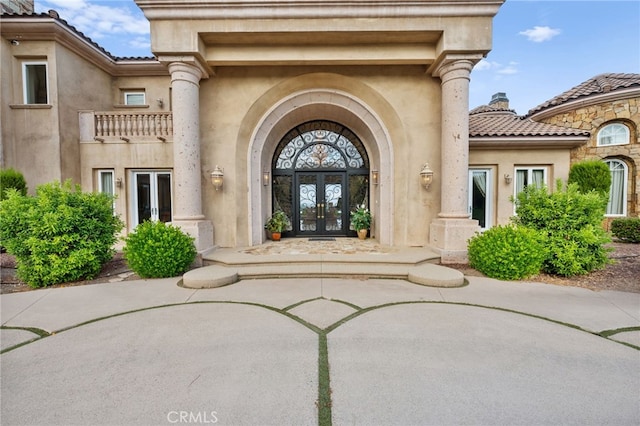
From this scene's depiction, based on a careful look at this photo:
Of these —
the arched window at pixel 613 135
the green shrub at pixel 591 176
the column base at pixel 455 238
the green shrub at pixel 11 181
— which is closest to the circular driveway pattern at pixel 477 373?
the column base at pixel 455 238

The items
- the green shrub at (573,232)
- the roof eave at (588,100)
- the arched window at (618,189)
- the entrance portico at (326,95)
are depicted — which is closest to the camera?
the green shrub at (573,232)

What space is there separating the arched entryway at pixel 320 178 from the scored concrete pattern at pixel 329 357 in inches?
222

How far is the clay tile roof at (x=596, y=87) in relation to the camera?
1120cm

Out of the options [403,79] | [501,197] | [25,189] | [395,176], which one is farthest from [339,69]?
[25,189]

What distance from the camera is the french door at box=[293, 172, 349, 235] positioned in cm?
1019

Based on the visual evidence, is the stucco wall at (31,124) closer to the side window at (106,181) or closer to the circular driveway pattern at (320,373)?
the side window at (106,181)

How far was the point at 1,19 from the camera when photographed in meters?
8.55

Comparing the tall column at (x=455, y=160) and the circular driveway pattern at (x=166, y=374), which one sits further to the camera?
the tall column at (x=455, y=160)

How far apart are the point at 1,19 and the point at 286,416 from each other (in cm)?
1346

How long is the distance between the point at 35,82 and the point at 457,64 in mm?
12946

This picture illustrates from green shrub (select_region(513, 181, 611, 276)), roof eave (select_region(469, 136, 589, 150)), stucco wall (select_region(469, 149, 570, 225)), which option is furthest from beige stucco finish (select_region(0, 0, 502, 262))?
stucco wall (select_region(469, 149, 570, 225))

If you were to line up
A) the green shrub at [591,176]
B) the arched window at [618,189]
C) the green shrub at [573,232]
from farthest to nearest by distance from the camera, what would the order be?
the arched window at [618,189]
the green shrub at [591,176]
the green shrub at [573,232]

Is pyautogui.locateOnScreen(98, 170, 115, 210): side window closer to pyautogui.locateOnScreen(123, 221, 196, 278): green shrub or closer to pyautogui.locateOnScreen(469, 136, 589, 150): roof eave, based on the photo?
pyautogui.locateOnScreen(123, 221, 196, 278): green shrub

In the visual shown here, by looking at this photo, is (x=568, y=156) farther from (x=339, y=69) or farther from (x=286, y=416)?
(x=286, y=416)
